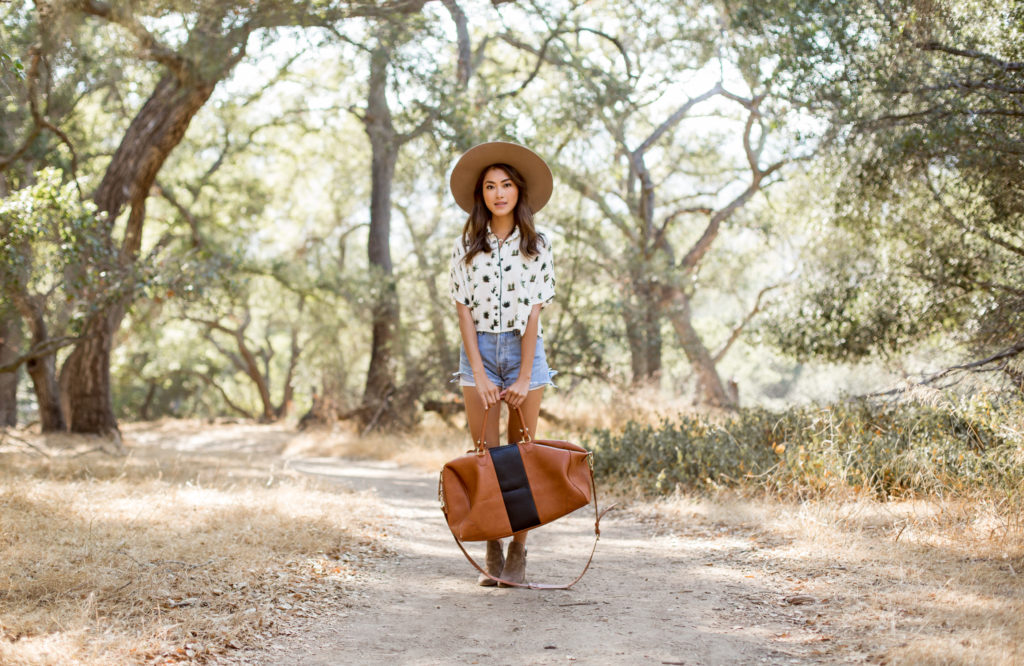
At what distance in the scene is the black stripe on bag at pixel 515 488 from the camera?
349 centimetres

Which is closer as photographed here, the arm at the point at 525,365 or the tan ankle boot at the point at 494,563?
the arm at the point at 525,365

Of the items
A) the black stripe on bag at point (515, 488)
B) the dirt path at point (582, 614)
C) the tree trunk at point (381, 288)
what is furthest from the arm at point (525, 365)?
the tree trunk at point (381, 288)

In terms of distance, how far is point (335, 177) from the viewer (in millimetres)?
20094

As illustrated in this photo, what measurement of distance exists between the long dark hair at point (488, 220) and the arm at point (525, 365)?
12.5 inches

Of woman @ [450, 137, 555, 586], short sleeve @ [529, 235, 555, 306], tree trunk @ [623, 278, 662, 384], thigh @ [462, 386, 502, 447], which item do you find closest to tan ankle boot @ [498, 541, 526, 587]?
woman @ [450, 137, 555, 586]

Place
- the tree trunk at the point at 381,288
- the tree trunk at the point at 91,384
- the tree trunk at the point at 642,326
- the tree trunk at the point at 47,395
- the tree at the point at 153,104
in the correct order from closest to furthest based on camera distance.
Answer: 1. the tree at the point at 153,104
2. the tree trunk at the point at 91,384
3. the tree trunk at the point at 47,395
4. the tree trunk at the point at 642,326
5. the tree trunk at the point at 381,288

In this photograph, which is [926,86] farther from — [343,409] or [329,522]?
[343,409]

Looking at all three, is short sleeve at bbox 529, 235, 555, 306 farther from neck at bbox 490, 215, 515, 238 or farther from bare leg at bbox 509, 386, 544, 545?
bare leg at bbox 509, 386, 544, 545

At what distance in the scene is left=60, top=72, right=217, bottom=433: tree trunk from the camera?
9781mm

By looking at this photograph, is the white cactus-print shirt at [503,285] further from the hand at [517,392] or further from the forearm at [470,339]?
the hand at [517,392]

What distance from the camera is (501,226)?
394 cm

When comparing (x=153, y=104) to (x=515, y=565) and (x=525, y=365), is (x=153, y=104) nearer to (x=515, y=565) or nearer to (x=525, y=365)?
(x=525, y=365)

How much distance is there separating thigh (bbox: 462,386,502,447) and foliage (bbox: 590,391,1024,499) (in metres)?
2.27

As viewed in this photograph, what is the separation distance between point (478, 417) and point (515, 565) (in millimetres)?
754
